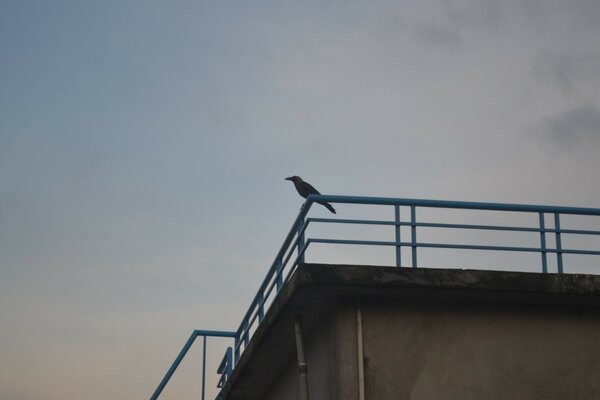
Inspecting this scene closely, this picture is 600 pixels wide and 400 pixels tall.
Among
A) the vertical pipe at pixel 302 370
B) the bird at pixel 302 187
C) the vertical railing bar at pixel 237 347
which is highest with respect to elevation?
the bird at pixel 302 187

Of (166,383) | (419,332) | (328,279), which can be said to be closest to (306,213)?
(328,279)

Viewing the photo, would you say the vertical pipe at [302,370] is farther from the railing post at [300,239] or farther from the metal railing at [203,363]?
the metal railing at [203,363]

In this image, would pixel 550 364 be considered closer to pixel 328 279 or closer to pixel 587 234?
pixel 587 234

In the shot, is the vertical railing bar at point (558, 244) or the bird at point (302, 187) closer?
the vertical railing bar at point (558, 244)

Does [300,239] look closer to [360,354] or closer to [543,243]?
[360,354]

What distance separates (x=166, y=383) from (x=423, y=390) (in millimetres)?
6580

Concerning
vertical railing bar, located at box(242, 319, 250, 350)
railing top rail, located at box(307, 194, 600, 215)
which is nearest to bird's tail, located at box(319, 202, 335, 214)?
railing top rail, located at box(307, 194, 600, 215)

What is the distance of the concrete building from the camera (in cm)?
1384

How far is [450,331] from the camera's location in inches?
564

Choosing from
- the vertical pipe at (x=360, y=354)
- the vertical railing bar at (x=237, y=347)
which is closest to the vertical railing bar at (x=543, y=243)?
the vertical pipe at (x=360, y=354)

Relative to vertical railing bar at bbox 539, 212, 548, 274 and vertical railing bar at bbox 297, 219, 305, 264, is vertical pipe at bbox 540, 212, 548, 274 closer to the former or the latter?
vertical railing bar at bbox 539, 212, 548, 274

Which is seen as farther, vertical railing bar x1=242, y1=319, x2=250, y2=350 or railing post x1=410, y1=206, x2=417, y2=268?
vertical railing bar x1=242, y1=319, x2=250, y2=350

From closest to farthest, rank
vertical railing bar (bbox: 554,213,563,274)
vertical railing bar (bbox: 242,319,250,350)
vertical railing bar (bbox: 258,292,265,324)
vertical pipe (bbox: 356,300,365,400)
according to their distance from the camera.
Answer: vertical pipe (bbox: 356,300,365,400) → vertical railing bar (bbox: 554,213,563,274) → vertical railing bar (bbox: 258,292,265,324) → vertical railing bar (bbox: 242,319,250,350)

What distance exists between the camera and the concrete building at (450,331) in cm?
1384
